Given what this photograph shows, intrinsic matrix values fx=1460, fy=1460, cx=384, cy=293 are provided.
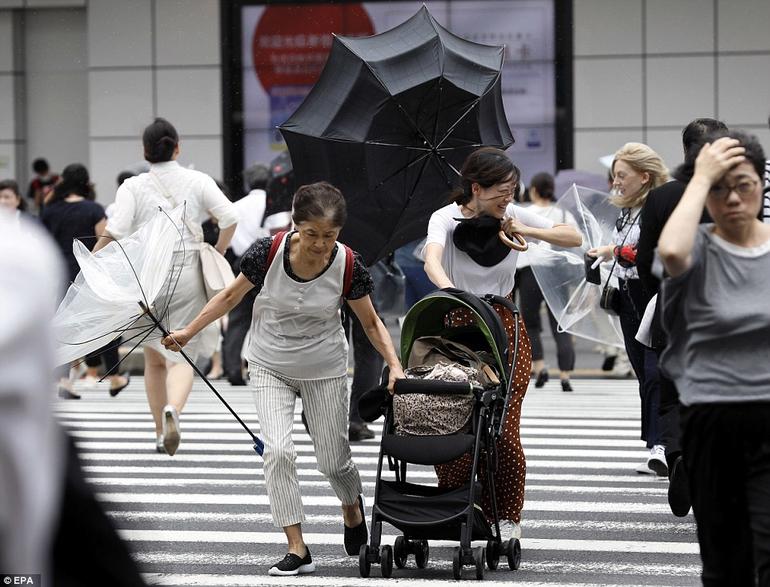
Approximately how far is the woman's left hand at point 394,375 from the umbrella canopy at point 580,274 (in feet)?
12.8

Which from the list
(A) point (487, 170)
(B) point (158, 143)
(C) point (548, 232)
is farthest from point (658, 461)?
(B) point (158, 143)

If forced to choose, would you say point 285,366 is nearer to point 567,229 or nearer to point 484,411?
point 484,411

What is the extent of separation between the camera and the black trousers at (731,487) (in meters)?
4.00

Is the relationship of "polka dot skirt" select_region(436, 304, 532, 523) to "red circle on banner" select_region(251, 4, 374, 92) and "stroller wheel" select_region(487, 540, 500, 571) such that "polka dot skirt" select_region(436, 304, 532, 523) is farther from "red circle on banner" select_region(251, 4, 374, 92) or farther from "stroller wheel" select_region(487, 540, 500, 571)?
"red circle on banner" select_region(251, 4, 374, 92)

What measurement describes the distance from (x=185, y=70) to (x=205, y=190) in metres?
13.8

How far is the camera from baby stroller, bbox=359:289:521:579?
581cm

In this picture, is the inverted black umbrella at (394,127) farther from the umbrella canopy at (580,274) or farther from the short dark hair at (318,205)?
the short dark hair at (318,205)

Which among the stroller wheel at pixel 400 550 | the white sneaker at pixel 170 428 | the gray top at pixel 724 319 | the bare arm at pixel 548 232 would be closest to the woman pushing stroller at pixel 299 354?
the stroller wheel at pixel 400 550

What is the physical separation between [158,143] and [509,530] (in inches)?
167

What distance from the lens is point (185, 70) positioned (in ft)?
75.7

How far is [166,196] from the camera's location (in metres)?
9.70

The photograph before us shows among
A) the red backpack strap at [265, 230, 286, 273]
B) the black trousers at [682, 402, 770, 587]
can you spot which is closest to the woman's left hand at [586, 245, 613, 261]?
the red backpack strap at [265, 230, 286, 273]

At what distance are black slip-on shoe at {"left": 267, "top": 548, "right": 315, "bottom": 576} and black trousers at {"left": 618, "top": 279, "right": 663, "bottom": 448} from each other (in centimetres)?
272

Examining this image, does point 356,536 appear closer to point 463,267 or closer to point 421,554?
point 421,554
